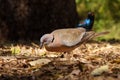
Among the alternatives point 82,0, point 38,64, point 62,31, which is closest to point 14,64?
point 38,64

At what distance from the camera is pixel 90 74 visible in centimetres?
609

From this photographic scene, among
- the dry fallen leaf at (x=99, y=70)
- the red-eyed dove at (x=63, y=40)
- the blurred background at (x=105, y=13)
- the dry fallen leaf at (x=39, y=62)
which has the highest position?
the blurred background at (x=105, y=13)

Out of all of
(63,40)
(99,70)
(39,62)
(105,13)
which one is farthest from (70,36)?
(105,13)

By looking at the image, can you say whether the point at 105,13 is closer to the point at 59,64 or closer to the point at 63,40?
the point at 63,40

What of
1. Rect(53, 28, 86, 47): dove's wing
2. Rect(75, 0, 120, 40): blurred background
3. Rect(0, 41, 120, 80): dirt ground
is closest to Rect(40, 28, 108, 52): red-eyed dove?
Rect(53, 28, 86, 47): dove's wing

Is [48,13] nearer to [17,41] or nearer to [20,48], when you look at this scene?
[17,41]

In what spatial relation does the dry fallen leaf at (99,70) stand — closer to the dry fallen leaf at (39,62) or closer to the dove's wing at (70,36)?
the dry fallen leaf at (39,62)

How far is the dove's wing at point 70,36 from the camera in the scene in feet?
24.0

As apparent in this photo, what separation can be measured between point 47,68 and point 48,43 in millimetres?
864

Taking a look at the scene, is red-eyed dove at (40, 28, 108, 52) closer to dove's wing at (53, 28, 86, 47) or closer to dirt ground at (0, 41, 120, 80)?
dove's wing at (53, 28, 86, 47)

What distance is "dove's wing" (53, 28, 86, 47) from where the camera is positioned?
7.33 meters

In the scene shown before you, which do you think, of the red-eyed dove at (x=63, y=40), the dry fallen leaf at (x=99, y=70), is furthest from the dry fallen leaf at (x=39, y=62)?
the dry fallen leaf at (x=99, y=70)

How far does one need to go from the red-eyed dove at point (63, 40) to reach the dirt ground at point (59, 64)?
0.45 ft

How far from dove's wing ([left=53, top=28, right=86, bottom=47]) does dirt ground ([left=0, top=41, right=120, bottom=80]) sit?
20 centimetres
